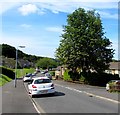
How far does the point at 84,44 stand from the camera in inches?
2552

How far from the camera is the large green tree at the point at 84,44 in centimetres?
6431

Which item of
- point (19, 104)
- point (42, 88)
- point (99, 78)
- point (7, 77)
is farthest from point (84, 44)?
point (19, 104)

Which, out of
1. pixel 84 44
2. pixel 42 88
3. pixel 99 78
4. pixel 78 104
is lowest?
pixel 78 104

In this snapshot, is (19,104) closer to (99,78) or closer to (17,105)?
(17,105)

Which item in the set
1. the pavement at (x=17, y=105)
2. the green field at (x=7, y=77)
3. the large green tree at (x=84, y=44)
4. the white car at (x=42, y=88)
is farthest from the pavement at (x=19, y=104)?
the large green tree at (x=84, y=44)

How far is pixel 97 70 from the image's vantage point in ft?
219

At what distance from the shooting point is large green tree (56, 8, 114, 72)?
6431cm

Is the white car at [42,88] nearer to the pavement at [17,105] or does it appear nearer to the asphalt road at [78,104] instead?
the asphalt road at [78,104]

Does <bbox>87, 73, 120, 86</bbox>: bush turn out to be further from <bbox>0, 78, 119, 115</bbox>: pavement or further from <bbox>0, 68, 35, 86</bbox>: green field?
<bbox>0, 78, 119, 115</bbox>: pavement

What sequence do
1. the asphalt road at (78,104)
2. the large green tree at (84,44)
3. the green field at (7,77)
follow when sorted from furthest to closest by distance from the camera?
the large green tree at (84,44) < the green field at (7,77) < the asphalt road at (78,104)

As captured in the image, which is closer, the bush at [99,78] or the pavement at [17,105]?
the pavement at [17,105]

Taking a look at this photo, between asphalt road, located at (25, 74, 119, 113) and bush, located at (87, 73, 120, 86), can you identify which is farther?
bush, located at (87, 73, 120, 86)

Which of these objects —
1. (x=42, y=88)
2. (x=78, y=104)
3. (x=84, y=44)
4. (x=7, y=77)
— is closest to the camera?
(x=78, y=104)

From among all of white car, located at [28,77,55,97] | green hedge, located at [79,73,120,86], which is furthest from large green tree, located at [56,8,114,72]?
white car, located at [28,77,55,97]
